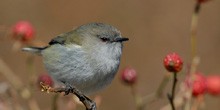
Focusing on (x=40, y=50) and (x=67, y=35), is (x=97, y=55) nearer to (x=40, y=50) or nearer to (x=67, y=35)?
(x=67, y=35)

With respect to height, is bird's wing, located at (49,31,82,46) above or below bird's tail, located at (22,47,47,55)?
above

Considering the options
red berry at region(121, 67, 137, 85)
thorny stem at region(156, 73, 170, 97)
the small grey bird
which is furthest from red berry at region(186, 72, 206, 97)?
the small grey bird

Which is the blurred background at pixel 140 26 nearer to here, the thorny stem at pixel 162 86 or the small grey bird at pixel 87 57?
the small grey bird at pixel 87 57

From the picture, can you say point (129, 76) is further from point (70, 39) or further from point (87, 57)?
point (70, 39)

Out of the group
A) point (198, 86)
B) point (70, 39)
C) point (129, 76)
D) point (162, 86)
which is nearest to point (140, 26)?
point (70, 39)

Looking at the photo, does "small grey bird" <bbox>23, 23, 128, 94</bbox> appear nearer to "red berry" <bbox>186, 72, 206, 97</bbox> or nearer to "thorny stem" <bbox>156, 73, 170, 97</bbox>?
"thorny stem" <bbox>156, 73, 170, 97</bbox>
